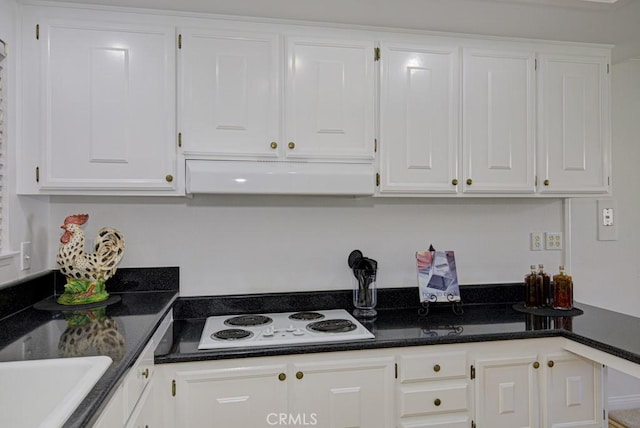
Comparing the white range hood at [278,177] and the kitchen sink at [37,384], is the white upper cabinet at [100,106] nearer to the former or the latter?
the white range hood at [278,177]

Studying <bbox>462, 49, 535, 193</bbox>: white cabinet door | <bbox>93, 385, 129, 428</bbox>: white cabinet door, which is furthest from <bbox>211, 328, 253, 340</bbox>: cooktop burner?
<bbox>462, 49, 535, 193</bbox>: white cabinet door

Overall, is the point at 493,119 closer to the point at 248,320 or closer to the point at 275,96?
the point at 275,96

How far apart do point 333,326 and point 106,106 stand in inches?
56.0

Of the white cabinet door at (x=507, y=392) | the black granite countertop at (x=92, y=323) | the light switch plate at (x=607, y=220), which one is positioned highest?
the light switch plate at (x=607, y=220)

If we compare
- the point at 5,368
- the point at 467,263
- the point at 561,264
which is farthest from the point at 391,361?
the point at 561,264

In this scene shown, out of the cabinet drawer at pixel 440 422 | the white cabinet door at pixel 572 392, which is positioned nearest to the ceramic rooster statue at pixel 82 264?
the cabinet drawer at pixel 440 422

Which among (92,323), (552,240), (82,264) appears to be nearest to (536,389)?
(552,240)

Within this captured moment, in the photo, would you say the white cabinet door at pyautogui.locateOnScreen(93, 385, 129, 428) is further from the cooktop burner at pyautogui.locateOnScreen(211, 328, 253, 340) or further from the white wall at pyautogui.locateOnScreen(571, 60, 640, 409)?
the white wall at pyautogui.locateOnScreen(571, 60, 640, 409)

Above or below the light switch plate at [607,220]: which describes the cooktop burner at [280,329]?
below

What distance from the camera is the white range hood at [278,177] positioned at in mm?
1767

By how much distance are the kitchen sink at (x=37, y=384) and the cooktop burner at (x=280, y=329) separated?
1.83ft

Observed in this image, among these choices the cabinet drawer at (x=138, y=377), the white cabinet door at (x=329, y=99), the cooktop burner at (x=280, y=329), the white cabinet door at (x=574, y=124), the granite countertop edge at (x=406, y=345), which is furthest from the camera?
the white cabinet door at (x=574, y=124)

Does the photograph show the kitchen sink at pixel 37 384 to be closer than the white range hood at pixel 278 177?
Yes

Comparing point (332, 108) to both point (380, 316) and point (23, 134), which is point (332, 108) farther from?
point (23, 134)
